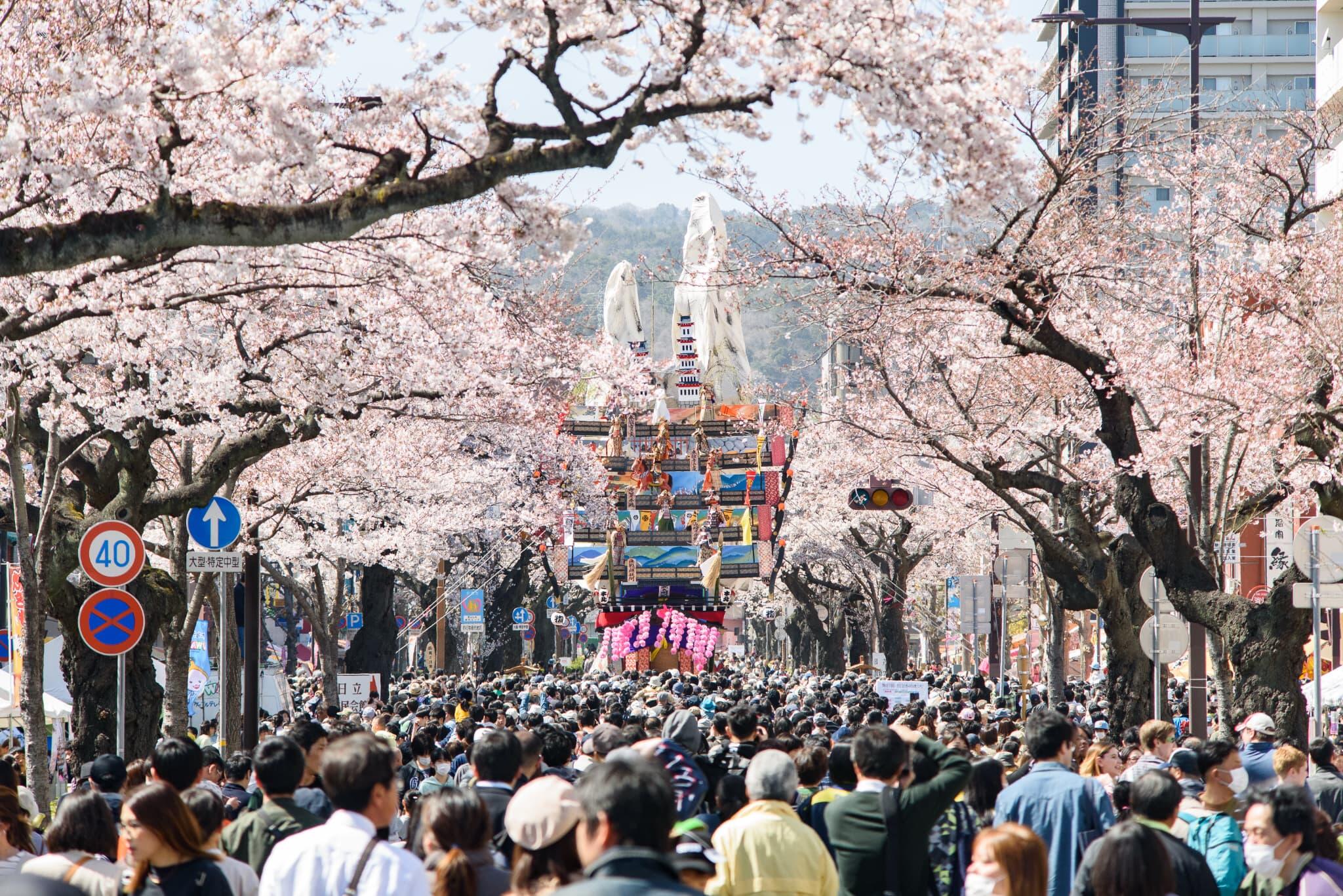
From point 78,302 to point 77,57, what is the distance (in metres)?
4.03

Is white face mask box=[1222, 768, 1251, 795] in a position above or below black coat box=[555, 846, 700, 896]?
below

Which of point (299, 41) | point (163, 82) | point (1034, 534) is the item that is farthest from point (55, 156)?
point (1034, 534)

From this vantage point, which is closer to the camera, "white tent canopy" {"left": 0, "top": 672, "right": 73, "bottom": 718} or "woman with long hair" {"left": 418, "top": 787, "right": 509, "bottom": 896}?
"woman with long hair" {"left": 418, "top": 787, "right": 509, "bottom": 896}

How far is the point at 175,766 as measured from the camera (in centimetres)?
711

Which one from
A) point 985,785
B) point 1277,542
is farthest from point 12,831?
point 1277,542

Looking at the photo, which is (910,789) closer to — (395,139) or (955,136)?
(955,136)

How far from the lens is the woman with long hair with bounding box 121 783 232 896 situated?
514 centimetres

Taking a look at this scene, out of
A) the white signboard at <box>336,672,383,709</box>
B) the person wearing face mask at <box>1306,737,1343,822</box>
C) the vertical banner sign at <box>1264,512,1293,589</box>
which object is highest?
the vertical banner sign at <box>1264,512,1293,589</box>

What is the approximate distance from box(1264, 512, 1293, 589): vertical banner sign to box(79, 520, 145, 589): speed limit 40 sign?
26.3 metres

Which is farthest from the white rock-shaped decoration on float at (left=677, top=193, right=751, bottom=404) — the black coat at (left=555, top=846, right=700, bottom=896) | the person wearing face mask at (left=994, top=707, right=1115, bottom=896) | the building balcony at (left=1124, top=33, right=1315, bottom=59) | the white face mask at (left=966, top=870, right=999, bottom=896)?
the black coat at (left=555, top=846, right=700, bottom=896)

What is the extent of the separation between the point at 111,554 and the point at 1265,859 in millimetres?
8335

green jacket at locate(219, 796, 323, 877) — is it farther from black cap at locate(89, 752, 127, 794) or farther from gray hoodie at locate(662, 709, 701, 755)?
gray hoodie at locate(662, 709, 701, 755)

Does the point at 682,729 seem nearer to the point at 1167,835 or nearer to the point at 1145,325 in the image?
the point at 1167,835

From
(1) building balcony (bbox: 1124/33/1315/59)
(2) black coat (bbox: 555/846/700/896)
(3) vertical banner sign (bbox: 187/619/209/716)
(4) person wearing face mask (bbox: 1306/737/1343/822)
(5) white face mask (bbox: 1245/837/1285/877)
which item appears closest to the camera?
(2) black coat (bbox: 555/846/700/896)
